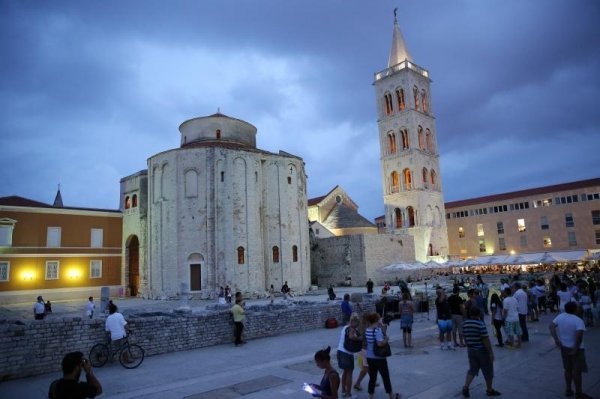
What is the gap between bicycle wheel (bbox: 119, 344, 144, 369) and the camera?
10.7 m

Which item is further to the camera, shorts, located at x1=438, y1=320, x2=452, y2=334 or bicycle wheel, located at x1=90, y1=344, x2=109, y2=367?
shorts, located at x1=438, y1=320, x2=452, y2=334

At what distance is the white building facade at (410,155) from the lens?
5066 cm

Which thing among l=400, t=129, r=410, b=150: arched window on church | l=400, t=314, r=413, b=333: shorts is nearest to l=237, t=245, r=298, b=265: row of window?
l=400, t=314, r=413, b=333: shorts

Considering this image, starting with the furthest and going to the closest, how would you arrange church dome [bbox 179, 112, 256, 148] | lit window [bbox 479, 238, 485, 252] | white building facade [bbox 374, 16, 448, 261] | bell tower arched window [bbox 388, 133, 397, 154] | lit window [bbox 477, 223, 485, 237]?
lit window [bbox 477, 223, 485, 237], lit window [bbox 479, 238, 485, 252], bell tower arched window [bbox 388, 133, 397, 154], white building facade [bbox 374, 16, 448, 261], church dome [bbox 179, 112, 256, 148]

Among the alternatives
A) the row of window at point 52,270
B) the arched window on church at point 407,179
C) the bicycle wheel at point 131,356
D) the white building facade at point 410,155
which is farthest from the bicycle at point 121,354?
the arched window on church at point 407,179

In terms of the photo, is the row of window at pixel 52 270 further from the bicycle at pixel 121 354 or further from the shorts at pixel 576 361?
the shorts at pixel 576 361

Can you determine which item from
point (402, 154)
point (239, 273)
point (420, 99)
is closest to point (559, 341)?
point (239, 273)

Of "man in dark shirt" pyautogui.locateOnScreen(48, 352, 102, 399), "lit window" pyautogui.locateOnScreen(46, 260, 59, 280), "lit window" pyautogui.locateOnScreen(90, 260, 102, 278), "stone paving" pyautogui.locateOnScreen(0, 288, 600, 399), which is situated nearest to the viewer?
"man in dark shirt" pyautogui.locateOnScreen(48, 352, 102, 399)

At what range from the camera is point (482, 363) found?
713 centimetres

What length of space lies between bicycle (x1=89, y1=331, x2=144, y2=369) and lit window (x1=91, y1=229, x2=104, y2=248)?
27454 millimetres

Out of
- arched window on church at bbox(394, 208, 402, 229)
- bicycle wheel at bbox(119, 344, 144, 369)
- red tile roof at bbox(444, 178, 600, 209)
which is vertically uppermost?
red tile roof at bbox(444, 178, 600, 209)

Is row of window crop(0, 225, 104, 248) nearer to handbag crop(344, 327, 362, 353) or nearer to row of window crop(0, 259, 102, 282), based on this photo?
row of window crop(0, 259, 102, 282)

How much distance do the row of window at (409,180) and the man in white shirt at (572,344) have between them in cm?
4536

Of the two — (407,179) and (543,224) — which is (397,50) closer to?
(407,179)
